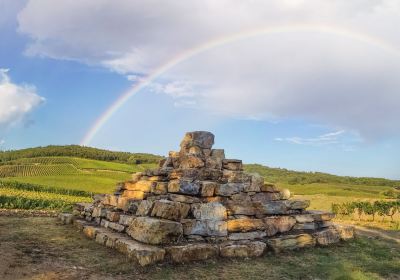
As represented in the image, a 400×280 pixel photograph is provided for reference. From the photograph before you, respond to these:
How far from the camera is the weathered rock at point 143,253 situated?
1155cm

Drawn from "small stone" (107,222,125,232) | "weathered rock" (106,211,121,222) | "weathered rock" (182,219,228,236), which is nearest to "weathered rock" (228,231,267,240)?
"weathered rock" (182,219,228,236)

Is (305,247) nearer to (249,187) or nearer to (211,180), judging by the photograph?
(249,187)

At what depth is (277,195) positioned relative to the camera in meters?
17.0

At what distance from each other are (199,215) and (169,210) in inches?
45.8

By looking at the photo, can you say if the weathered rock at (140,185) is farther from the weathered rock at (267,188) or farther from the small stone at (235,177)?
the weathered rock at (267,188)

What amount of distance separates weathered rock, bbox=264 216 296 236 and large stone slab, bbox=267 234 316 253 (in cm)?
48

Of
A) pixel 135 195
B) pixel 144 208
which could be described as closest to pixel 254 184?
pixel 144 208

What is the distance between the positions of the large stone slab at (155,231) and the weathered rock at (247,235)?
1.94 meters

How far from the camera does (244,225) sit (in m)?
14.6

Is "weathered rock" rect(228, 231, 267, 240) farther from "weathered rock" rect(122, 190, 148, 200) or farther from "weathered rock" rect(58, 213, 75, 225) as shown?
"weathered rock" rect(58, 213, 75, 225)

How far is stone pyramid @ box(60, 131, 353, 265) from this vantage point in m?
12.9

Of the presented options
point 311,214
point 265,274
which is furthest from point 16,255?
point 311,214

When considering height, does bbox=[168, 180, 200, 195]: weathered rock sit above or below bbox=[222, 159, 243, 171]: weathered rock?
below

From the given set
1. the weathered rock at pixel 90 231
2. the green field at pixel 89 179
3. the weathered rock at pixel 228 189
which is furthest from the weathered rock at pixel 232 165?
the green field at pixel 89 179
